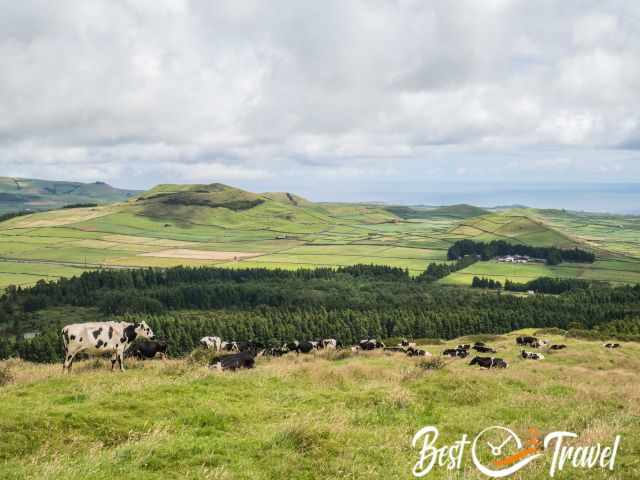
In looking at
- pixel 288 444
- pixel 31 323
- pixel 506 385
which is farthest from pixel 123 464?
pixel 31 323

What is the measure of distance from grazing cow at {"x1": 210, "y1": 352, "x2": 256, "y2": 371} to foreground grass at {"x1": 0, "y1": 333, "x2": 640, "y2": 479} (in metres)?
1.61

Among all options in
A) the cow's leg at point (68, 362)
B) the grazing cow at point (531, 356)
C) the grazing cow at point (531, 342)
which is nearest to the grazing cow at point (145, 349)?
the cow's leg at point (68, 362)

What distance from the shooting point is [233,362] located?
27609 millimetres

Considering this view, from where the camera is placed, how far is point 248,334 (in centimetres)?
10362

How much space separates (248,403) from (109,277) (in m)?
176

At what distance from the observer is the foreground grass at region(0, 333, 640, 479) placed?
12586 mm

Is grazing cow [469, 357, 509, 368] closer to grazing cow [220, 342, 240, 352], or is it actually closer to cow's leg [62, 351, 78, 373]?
grazing cow [220, 342, 240, 352]

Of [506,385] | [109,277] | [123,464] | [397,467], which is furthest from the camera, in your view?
[109,277]

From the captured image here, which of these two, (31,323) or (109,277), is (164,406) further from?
(109,277)

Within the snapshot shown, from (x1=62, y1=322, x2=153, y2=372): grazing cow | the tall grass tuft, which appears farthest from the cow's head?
the tall grass tuft

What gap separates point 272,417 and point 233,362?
10560 millimetres

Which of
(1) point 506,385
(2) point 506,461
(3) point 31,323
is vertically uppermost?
(2) point 506,461

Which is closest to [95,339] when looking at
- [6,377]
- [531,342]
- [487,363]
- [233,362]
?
[6,377]

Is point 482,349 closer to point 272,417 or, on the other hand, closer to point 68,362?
point 272,417
